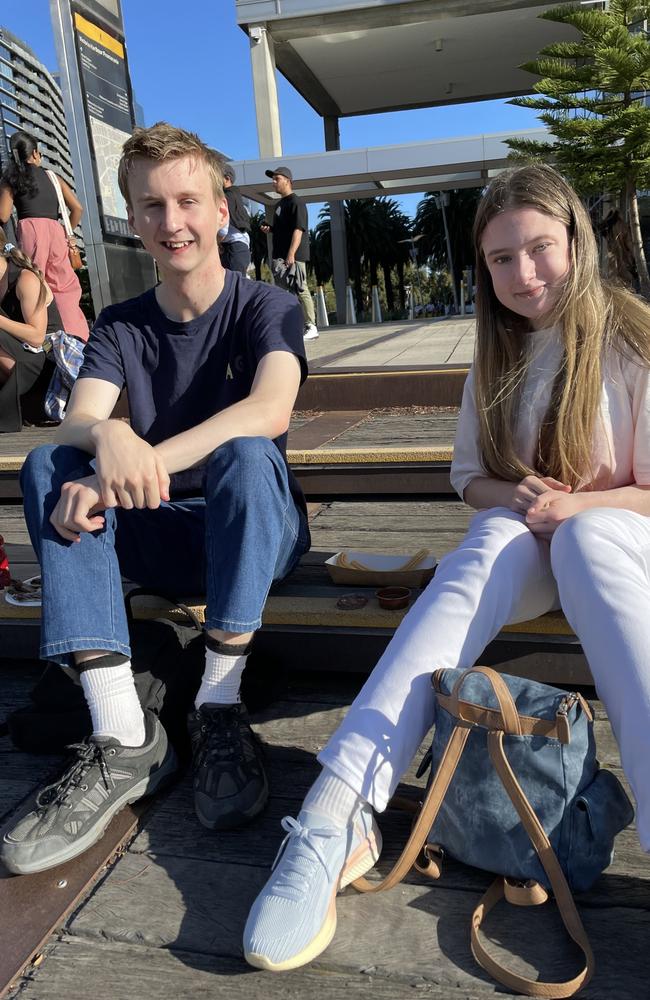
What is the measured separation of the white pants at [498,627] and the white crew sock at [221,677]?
43 centimetres

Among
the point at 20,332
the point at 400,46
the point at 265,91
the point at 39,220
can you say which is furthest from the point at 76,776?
the point at 400,46

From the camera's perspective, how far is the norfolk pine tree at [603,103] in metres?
16.5

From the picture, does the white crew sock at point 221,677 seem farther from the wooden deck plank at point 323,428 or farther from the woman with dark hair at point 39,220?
the woman with dark hair at point 39,220

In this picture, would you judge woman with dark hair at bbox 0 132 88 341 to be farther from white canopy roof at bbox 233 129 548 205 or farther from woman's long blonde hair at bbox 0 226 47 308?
white canopy roof at bbox 233 129 548 205

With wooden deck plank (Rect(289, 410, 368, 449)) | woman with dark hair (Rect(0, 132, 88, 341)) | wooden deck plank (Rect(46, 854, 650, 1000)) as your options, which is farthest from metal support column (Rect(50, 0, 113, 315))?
wooden deck plank (Rect(46, 854, 650, 1000))

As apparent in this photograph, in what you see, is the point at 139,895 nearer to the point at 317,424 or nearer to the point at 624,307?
the point at 624,307

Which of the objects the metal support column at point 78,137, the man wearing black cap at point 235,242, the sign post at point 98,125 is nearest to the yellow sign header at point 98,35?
the sign post at point 98,125

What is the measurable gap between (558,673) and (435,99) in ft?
107

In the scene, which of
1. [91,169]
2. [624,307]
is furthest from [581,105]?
[624,307]

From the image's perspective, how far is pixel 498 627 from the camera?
1749mm

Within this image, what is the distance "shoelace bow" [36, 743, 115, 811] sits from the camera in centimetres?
174

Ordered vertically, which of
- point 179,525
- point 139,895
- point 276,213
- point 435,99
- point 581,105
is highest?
point 435,99

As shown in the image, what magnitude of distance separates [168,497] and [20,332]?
3871 mm

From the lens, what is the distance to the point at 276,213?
9.64 m
